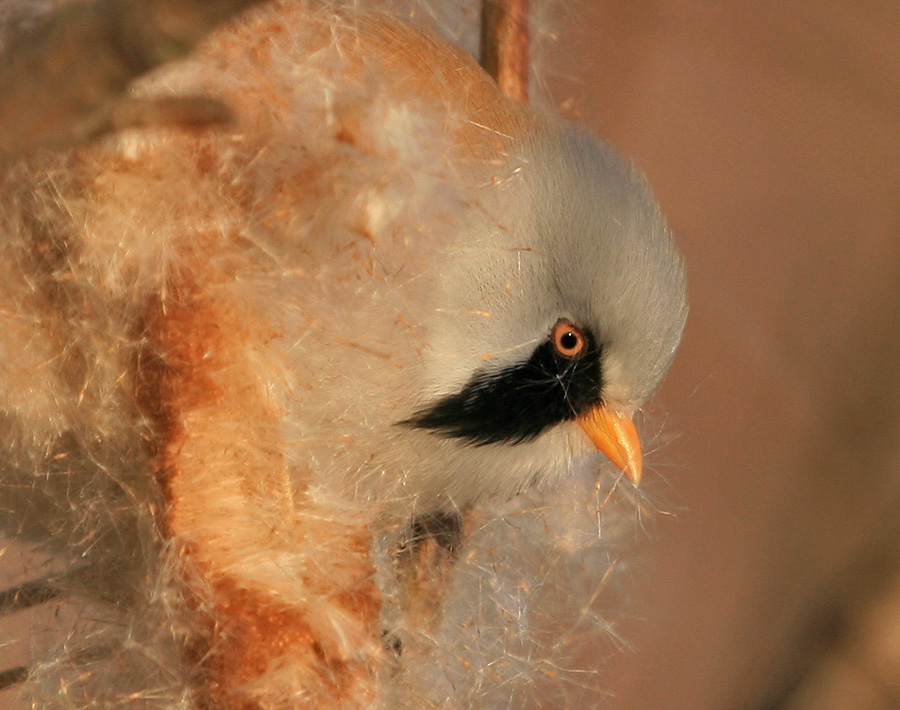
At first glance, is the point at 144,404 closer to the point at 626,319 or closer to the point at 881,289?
the point at 626,319

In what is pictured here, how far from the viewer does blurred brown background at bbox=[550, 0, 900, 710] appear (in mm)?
1873

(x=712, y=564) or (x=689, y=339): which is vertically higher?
(x=689, y=339)

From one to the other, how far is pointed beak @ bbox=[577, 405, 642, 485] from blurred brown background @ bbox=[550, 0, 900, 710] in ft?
2.66

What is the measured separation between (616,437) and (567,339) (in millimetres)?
133

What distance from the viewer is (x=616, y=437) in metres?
1.02

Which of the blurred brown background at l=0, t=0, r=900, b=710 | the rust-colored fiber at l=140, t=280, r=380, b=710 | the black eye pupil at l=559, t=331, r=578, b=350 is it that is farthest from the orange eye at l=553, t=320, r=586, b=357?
the blurred brown background at l=0, t=0, r=900, b=710

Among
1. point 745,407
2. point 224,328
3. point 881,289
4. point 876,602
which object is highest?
point 224,328

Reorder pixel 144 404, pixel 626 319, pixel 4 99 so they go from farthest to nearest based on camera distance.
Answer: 1. pixel 626 319
2. pixel 144 404
3. pixel 4 99

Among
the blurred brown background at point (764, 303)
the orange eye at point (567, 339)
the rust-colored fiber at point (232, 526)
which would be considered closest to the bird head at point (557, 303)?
the orange eye at point (567, 339)

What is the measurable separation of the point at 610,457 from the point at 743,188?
1073 mm

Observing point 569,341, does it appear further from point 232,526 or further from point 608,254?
point 232,526

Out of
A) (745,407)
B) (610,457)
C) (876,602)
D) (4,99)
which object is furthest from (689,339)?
(4,99)

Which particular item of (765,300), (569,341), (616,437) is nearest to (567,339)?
(569,341)

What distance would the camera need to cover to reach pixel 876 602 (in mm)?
1465
